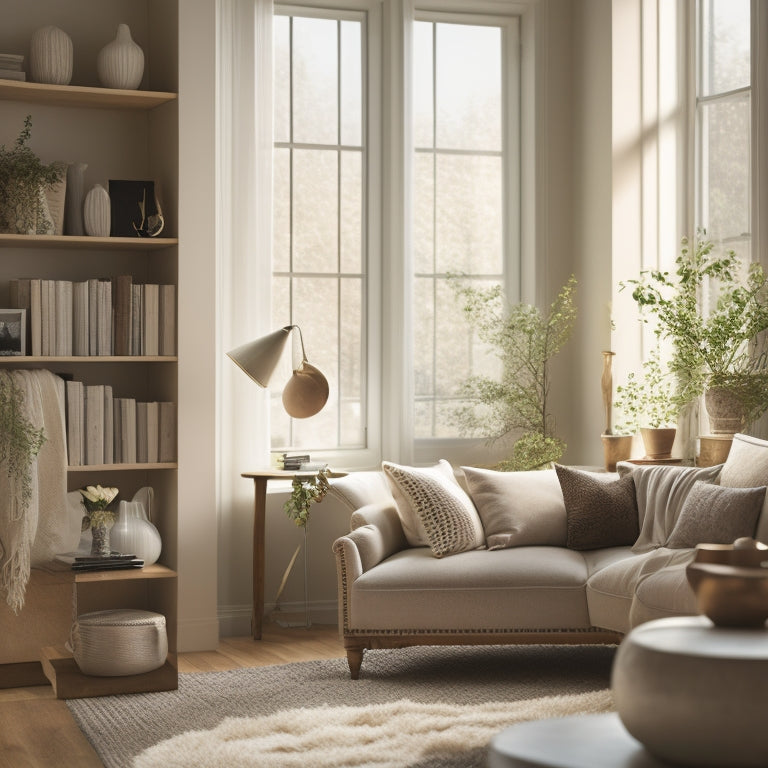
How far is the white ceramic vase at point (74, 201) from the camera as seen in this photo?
5008 millimetres

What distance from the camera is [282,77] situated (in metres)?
5.85

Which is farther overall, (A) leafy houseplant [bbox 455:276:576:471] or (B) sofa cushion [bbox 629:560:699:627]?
(A) leafy houseplant [bbox 455:276:576:471]

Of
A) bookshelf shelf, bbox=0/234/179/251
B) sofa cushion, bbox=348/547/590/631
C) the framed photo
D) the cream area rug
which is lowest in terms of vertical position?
the cream area rug

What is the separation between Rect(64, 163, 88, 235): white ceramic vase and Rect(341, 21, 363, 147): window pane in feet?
Answer: 4.86

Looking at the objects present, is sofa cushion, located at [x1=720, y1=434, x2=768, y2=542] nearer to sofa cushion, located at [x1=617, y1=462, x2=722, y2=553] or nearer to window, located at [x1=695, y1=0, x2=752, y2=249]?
sofa cushion, located at [x1=617, y1=462, x2=722, y2=553]

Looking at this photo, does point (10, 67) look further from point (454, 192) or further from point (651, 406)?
point (651, 406)

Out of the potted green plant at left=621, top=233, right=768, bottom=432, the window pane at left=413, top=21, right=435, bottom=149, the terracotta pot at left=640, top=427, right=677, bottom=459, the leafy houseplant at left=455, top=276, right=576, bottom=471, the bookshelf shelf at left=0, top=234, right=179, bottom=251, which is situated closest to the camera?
the bookshelf shelf at left=0, top=234, right=179, bottom=251

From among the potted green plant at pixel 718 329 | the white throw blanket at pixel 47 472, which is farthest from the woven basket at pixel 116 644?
the potted green plant at pixel 718 329

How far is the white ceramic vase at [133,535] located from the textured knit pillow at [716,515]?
2129 mm

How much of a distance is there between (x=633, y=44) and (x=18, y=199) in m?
3.06

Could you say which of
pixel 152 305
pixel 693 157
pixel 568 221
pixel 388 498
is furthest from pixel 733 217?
pixel 152 305

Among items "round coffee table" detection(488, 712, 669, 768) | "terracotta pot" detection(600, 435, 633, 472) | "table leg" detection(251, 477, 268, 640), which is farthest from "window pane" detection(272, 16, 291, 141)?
"round coffee table" detection(488, 712, 669, 768)

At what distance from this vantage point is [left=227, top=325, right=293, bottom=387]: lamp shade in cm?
513

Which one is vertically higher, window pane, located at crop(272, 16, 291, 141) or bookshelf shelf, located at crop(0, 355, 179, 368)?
window pane, located at crop(272, 16, 291, 141)
